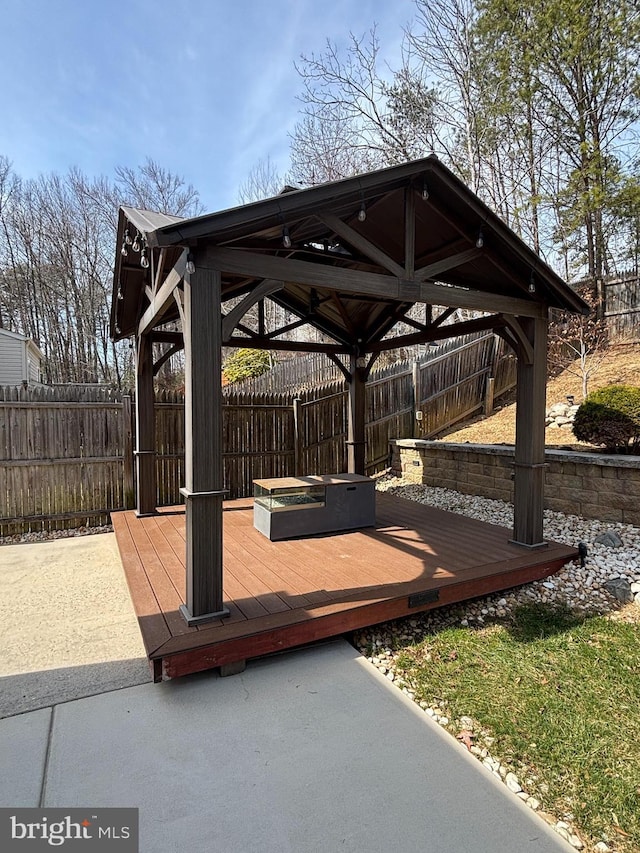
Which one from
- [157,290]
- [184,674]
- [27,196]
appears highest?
[27,196]

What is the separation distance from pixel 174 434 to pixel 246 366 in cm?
1075

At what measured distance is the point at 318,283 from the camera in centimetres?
325

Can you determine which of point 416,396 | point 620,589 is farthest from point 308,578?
point 416,396

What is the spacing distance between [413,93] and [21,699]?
49.7 feet

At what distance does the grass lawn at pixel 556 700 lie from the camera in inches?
77.7

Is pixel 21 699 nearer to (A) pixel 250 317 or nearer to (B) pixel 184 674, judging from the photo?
(B) pixel 184 674

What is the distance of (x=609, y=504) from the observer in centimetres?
507

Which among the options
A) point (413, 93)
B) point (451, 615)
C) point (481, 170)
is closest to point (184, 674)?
point (451, 615)

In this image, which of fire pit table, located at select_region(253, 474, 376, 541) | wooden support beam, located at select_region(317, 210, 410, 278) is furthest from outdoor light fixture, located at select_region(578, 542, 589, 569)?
wooden support beam, located at select_region(317, 210, 410, 278)

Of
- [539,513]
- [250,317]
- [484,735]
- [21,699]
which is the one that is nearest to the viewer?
[484,735]

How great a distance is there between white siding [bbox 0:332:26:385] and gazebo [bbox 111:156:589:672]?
8586 mm

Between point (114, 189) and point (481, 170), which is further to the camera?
point (114, 189)

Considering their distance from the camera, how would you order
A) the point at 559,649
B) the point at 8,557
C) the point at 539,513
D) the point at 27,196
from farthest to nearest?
the point at 27,196
the point at 8,557
the point at 539,513
the point at 559,649

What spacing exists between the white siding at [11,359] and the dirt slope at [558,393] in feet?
38.0
